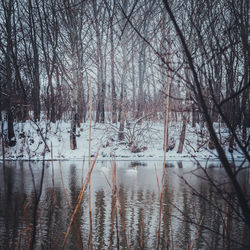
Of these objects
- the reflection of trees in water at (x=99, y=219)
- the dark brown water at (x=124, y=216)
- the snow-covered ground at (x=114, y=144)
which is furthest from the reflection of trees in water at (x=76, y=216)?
the snow-covered ground at (x=114, y=144)

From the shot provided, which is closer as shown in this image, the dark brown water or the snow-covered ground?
the dark brown water

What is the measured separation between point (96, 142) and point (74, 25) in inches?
230

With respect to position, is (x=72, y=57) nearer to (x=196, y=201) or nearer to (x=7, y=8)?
(x=7, y=8)

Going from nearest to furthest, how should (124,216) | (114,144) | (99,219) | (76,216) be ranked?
(76,216) → (99,219) → (124,216) → (114,144)

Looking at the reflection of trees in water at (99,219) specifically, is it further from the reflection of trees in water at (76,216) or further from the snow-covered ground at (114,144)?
the snow-covered ground at (114,144)

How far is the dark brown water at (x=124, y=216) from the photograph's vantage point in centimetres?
375

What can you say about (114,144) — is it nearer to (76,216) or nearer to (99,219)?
(99,219)

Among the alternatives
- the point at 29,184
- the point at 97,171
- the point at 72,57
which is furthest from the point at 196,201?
the point at 72,57

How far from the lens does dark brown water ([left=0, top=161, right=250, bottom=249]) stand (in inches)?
148

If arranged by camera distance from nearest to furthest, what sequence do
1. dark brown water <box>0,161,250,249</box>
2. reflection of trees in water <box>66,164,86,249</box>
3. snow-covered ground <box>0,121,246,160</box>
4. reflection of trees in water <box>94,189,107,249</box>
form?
reflection of trees in water <box>66,164,86,249</box> < dark brown water <box>0,161,250,249</box> < reflection of trees in water <box>94,189,107,249</box> < snow-covered ground <box>0,121,246,160</box>

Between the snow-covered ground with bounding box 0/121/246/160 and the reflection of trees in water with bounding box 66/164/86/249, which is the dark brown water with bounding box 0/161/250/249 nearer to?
the reflection of trees in water with bounding box 66/164/86/249

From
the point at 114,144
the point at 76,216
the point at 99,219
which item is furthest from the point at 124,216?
the point at 114,144

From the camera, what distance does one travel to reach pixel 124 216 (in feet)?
19.3

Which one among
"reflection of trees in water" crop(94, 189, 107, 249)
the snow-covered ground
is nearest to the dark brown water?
"reflection of trees in water" crop(94, 189, 107, 249)
